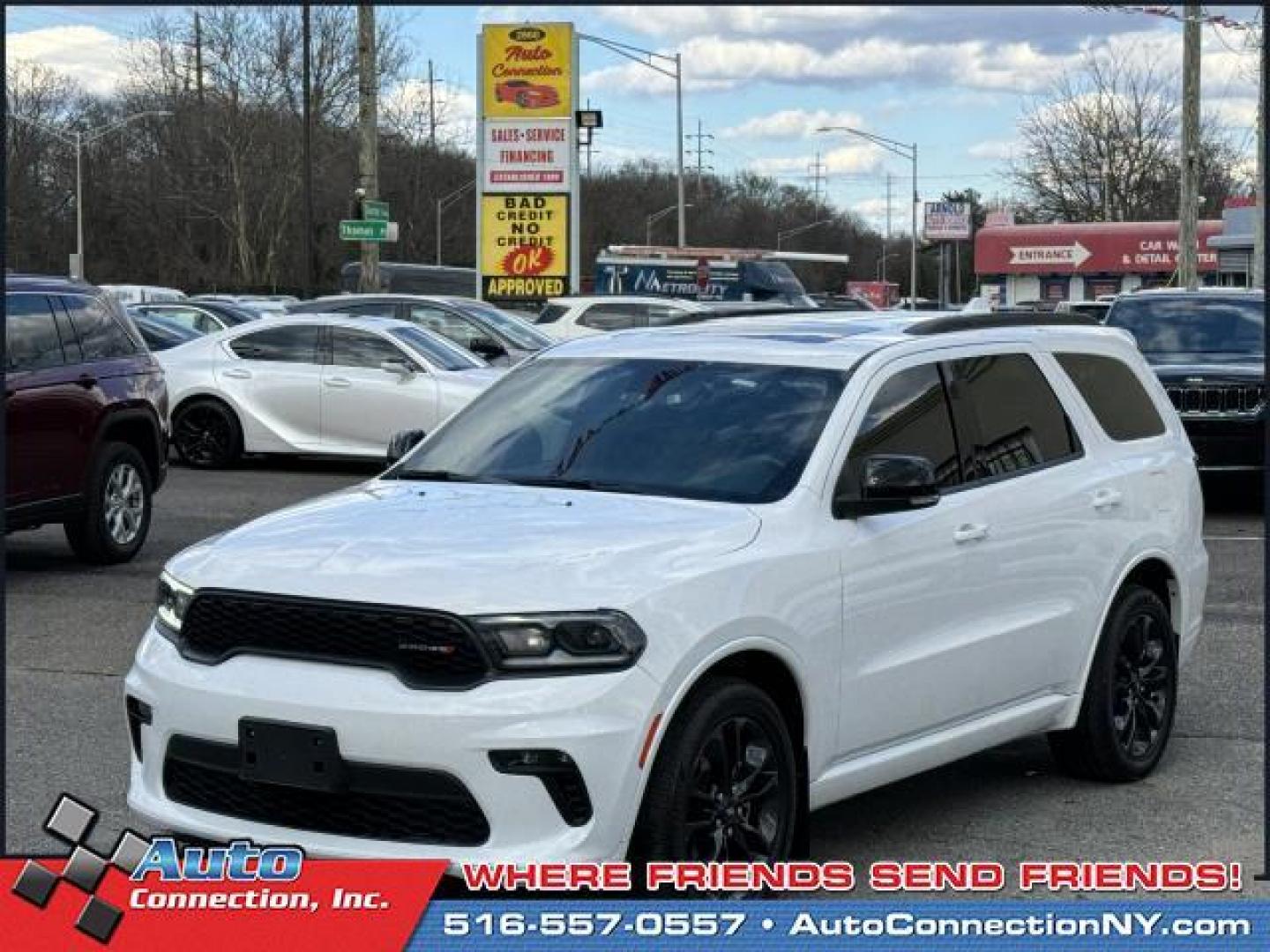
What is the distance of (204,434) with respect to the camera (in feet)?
60.8

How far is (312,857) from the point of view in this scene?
4.76 meters

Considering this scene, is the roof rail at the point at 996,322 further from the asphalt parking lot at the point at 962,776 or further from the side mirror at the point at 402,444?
the side mirror at the point at 402,444

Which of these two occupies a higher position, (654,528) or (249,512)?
(654,528)

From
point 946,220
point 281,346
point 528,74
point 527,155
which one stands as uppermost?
point 528,74

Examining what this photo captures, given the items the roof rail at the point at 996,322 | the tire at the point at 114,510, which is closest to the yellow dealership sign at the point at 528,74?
the tire at the point at 114,510

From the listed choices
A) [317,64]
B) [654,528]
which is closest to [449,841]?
[654,528]

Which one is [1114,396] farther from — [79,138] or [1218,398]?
[79,138]

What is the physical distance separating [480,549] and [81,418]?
24.0ft

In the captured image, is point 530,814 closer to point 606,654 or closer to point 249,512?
point 606,654

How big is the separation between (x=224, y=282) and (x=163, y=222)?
3435 millimetres

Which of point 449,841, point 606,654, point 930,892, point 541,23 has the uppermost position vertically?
point 541,23

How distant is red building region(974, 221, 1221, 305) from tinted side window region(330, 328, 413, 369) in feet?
162

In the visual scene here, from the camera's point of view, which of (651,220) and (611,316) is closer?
(611,316)

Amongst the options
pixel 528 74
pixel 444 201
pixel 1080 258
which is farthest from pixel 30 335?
pixel 444 201
